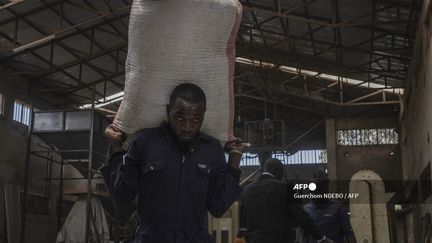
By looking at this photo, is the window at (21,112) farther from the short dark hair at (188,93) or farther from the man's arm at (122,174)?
the short dark hair at (188,93)

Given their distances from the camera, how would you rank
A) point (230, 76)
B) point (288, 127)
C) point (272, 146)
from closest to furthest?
point (230, 76), point (272, 146), point (288, 127)

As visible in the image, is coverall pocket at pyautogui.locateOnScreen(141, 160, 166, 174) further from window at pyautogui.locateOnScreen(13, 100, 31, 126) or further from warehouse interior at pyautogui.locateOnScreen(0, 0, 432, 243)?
window at pyautogui.locateOnScreen(13, 100, 31, 126)

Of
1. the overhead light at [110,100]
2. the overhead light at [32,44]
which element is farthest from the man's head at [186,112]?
the overhead light at [110,100]

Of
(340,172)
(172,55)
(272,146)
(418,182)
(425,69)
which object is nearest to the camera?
(172,55)

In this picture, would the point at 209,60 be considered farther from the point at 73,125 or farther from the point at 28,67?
the point at 28,67

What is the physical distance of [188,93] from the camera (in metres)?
2.29

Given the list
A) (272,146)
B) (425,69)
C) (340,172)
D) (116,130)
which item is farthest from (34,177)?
(116,130)

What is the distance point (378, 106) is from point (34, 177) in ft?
42.8

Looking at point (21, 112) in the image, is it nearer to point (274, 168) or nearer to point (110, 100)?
point (110, 100)

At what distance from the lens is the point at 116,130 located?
2469 millimetres

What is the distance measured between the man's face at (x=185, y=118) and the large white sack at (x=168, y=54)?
168 millimetres

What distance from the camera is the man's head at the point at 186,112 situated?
88.8 inches

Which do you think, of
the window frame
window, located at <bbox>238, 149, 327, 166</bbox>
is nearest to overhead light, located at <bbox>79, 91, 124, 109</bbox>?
the window frame

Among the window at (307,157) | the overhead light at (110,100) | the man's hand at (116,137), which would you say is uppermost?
the overhead light at (110,100)
